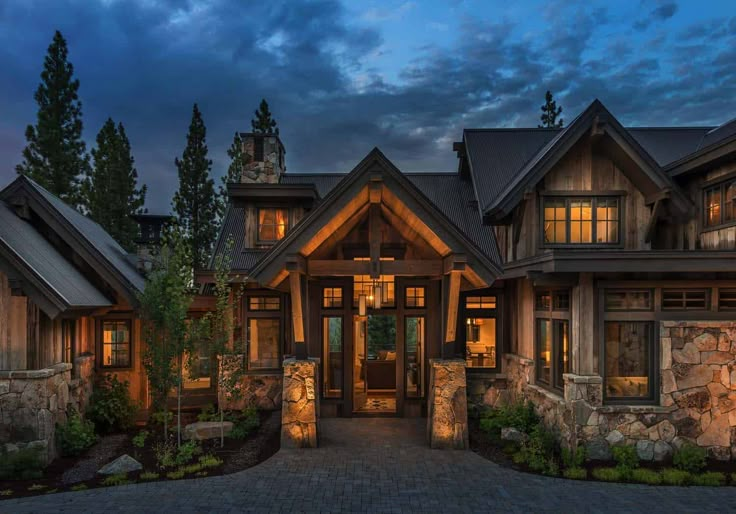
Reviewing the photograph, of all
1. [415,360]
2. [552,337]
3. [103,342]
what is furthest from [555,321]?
[103,342]

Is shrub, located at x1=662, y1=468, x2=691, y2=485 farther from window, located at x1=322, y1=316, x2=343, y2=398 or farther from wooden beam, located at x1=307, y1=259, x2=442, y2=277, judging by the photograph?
window, located at x1=322, y1=316, x2=343, y2=398

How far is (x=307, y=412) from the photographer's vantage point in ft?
27.1

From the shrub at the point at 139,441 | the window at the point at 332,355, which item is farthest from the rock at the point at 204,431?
the window at the point at 332,355

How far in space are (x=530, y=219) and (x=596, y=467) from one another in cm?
517

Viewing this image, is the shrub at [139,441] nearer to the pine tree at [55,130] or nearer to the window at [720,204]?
the window at [720,204]

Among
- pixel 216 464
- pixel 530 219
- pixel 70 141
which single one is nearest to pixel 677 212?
pixel 530 219

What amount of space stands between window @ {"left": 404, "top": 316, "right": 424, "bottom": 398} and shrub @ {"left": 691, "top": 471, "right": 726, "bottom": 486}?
5308mm

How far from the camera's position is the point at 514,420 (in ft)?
30.4

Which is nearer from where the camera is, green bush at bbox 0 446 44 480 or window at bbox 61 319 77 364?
green bush at bbox 0 446 44 480

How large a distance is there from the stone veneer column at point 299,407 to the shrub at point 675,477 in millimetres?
5737

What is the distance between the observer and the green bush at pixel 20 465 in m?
7.05

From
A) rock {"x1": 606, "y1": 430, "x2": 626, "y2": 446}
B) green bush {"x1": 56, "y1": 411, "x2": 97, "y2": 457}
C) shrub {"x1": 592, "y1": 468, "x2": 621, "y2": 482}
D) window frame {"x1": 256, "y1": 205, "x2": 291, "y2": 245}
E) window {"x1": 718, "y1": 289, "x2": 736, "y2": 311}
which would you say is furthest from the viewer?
window frame {"x1": 256, "y1": 205, "x2": 291, "y2": 245}

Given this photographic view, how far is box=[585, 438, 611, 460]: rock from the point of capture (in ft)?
25.3

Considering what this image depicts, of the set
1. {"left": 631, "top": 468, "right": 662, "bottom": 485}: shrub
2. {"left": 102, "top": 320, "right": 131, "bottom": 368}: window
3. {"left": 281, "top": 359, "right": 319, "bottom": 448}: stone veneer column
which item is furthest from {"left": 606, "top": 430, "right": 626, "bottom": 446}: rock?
{"left": 102, "top": 320, "right": 131, "bottom": 368}: window
